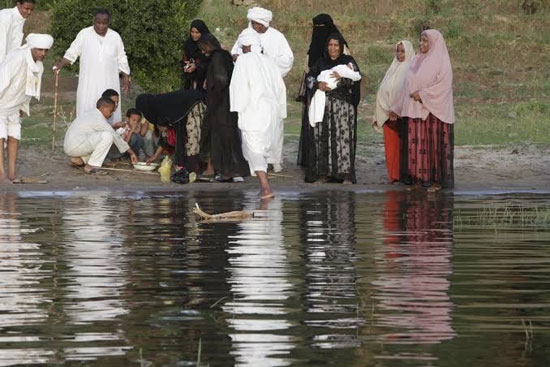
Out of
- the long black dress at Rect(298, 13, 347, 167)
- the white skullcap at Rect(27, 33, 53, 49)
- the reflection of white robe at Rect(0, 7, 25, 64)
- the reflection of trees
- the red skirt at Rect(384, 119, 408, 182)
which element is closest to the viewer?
the reflection of trees

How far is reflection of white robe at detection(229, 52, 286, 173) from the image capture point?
15.7m

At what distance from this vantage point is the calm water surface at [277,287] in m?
6.64

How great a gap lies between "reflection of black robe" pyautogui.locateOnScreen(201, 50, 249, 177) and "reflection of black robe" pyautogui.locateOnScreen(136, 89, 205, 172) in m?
0.25

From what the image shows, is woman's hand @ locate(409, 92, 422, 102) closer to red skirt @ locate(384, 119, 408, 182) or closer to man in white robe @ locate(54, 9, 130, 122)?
red skirt @ locate(384, 119, 408, 182)

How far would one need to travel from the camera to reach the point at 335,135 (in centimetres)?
1708

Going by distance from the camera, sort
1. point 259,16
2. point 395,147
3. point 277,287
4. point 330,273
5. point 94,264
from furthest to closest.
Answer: point 395,147 → point 259,16 → point 94,264 → point 330,273 → point 277,287

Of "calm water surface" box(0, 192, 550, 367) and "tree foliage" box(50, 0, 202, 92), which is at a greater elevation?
"tree foliage" box(50, 0, 202, 92)

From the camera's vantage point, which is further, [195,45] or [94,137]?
[195,45]

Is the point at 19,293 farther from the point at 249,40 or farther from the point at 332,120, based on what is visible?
the point at 332,120

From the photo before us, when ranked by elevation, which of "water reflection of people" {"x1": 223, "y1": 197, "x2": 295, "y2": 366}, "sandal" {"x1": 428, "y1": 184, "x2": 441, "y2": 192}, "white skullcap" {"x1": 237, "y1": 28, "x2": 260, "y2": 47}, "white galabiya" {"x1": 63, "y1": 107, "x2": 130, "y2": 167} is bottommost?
"water reflection of people" {"x1": 223, "y1": 197, "x2": 295, "y2": 366}

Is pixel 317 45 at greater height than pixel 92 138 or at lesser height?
greater

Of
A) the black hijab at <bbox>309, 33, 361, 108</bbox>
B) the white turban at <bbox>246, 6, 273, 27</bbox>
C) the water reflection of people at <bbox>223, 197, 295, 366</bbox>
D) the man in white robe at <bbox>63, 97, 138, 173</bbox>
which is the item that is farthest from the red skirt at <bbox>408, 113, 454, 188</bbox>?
the water reflection of people at <bbox>223, 197, 295, 366</bbox>

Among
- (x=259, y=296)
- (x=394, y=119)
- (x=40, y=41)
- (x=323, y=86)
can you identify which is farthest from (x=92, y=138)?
(x=259, y=296)

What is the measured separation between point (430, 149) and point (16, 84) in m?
4.27
